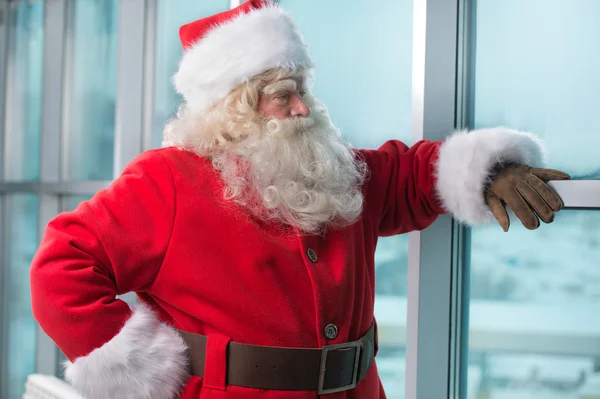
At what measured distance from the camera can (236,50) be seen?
1.56 meters

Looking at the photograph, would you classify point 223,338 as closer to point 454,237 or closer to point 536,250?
point 454,237

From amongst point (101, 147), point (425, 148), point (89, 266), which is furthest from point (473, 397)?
point (101, 147)

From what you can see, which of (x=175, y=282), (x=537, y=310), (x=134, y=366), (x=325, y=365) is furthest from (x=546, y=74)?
(x=134, y=366)

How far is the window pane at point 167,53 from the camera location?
2.54 metres

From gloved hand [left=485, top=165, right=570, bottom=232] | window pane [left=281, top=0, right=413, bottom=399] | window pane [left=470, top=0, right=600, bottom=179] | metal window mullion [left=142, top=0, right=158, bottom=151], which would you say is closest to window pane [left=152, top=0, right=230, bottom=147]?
metal window mullion [left=142, top=0, right=158, bottom=151]

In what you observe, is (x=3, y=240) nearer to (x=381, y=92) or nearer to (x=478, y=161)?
(x=381, y=92)

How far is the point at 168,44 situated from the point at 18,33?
127 cm

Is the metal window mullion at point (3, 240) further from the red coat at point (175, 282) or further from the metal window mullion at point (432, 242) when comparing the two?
the metal window mullion at point (432, 242)

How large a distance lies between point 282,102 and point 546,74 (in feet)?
2.14

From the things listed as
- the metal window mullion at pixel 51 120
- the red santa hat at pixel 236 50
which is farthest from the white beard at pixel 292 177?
the metal window mullion at pixel 51 120

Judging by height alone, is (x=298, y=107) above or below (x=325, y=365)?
above

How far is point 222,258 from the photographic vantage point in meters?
1.43

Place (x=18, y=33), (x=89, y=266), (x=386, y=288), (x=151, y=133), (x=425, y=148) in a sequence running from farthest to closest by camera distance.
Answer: (x=18, y=33) → (x=151, y=133) → (x=386, y=288) → (x=425, y=148) → (x=89, y=266)

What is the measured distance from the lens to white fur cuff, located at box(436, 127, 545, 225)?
56.3 inches
